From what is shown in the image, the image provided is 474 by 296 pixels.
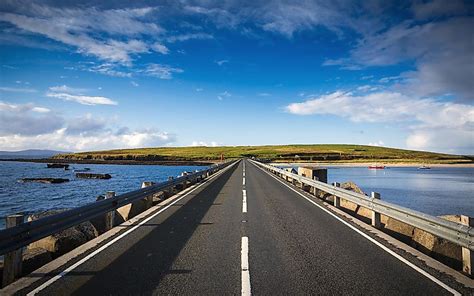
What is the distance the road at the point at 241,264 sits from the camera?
15.2 feet

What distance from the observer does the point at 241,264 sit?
18.5ft

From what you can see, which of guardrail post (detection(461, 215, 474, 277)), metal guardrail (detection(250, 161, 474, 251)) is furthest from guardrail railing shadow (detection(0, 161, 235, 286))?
guardrail post (detection(461, 215, 474, 277))

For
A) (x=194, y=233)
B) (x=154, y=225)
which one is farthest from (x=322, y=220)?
(x=154, y=225)

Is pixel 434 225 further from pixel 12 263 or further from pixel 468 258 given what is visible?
pixel 12 263

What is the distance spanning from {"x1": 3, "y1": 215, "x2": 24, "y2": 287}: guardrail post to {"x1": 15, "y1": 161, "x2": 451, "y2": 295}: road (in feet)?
2.70

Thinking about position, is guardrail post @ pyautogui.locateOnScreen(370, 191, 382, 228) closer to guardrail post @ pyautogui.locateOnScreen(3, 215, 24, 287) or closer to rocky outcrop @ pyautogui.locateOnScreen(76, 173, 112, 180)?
guardrail post @ pyautogui.locateOnScreen(3, 215, 24, 287)

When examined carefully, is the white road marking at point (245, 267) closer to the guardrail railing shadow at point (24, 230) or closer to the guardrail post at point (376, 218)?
the guardrail railing shadow at point (24, 230)

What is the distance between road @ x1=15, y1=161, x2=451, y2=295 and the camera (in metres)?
4.64

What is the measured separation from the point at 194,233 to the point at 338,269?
3807 mm

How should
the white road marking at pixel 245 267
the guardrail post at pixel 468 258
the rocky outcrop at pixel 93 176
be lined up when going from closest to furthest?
the white road marking at pixel 245 267 < the guardrail post at pixel 468 258 < the rocky outcrop at pixel 93 176

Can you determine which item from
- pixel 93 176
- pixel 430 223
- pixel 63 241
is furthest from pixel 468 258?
pixel 93 176

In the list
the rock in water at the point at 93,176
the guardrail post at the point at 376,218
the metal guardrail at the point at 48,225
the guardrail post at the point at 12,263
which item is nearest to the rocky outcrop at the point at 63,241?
the metal guardrail at the point at 48,225

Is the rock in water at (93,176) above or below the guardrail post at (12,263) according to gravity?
below

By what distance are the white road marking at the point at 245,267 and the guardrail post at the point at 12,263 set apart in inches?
147
